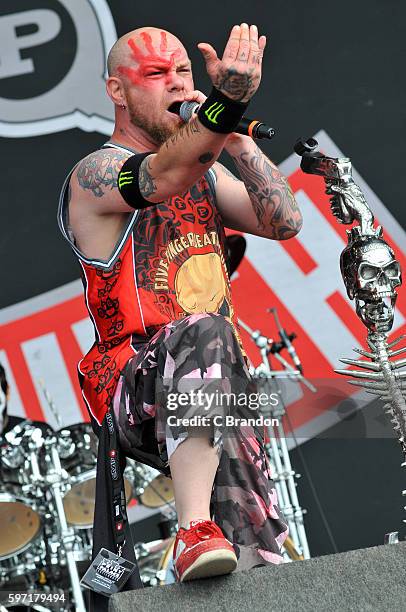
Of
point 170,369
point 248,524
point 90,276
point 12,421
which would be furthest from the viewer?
point 12,421

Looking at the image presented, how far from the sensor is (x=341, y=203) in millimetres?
2432

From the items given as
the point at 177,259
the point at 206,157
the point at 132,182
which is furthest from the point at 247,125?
the point at 177,259

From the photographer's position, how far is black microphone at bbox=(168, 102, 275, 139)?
2.20m

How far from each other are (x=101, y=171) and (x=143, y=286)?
251mm

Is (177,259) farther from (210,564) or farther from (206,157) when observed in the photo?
(210,564)

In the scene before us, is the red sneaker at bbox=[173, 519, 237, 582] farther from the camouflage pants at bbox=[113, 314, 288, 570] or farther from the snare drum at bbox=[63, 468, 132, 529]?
the snare drum at bbox=[63, 468, 132, 529]

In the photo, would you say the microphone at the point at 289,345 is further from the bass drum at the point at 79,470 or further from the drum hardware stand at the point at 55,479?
the drum hardware stand at the point at 55,479

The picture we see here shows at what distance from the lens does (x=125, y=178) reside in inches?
91.0

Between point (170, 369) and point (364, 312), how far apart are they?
1.54 ft

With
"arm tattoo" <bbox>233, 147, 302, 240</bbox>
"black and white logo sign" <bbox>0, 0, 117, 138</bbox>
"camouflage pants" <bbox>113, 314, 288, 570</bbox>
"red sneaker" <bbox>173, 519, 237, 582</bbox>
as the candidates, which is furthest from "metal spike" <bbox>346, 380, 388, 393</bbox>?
"black and white logo sign" <bbox>0, 0, 117, 138</bbox>

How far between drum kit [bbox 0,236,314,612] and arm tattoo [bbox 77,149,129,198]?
67.8 inches

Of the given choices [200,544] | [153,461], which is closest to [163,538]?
[153,461]

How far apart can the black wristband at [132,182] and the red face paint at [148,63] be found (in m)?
0.27

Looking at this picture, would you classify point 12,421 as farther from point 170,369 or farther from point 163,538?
point 170,369
